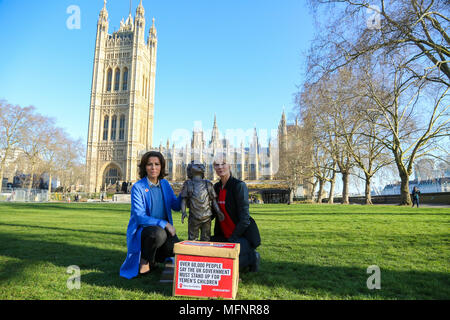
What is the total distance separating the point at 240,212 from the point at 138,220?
4.32 ft

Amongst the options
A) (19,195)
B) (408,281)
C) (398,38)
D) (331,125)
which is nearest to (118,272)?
(408,281)

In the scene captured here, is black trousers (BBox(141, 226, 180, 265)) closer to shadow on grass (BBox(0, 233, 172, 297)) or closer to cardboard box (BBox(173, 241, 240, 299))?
shadow on grass (BBox(0, 233, 172, 297))

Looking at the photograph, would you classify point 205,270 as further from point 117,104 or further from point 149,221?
point 117,104

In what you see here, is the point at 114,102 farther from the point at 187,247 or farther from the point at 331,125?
the point at 187,247

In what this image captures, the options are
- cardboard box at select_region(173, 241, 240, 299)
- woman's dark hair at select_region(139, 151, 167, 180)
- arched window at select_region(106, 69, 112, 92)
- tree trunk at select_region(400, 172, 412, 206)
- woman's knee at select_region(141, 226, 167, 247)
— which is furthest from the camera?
arched window at select_region(106, 69, 112, 92)

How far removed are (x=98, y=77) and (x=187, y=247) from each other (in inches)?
2671

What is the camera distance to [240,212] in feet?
11.5

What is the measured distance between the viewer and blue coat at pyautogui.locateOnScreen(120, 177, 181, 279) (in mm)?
3467

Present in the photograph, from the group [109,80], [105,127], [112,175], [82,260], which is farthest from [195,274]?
[109,80]

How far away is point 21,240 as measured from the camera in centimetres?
586

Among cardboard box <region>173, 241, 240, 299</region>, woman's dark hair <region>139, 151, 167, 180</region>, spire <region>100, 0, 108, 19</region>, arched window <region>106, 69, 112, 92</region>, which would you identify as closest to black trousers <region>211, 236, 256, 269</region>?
cardboard box <region>173, 241, 240, 299</region>

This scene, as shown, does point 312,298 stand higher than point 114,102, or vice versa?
point 114,102

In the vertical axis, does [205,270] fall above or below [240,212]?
below

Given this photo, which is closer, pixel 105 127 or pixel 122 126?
pixel 122 126
